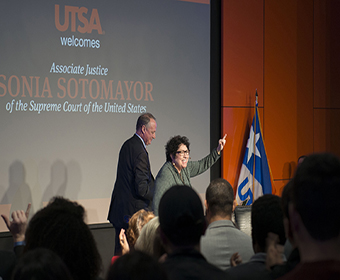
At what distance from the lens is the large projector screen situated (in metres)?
3.89

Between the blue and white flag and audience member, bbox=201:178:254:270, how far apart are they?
8.92 feet

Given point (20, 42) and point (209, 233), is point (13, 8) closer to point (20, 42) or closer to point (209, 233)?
point (20, 42)

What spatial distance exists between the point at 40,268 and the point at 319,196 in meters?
0.61

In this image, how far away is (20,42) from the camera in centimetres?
391

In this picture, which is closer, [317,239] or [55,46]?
[317,239]

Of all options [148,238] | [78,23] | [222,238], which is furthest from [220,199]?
[78,23]

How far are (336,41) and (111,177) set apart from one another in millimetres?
3629

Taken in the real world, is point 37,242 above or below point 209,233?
above

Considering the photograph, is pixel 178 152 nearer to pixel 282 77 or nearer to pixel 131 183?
pixel 131 183

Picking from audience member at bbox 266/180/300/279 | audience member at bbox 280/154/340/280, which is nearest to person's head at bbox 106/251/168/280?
audience member at bbox 280/154/340/280

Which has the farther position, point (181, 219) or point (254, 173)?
point (254, 173)

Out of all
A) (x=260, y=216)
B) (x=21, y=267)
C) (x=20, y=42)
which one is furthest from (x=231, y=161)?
(x=21, y=267)

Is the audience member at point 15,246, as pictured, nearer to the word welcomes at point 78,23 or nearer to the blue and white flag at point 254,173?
the word welcomes at point 78,23

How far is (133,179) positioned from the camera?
3.73 metres
